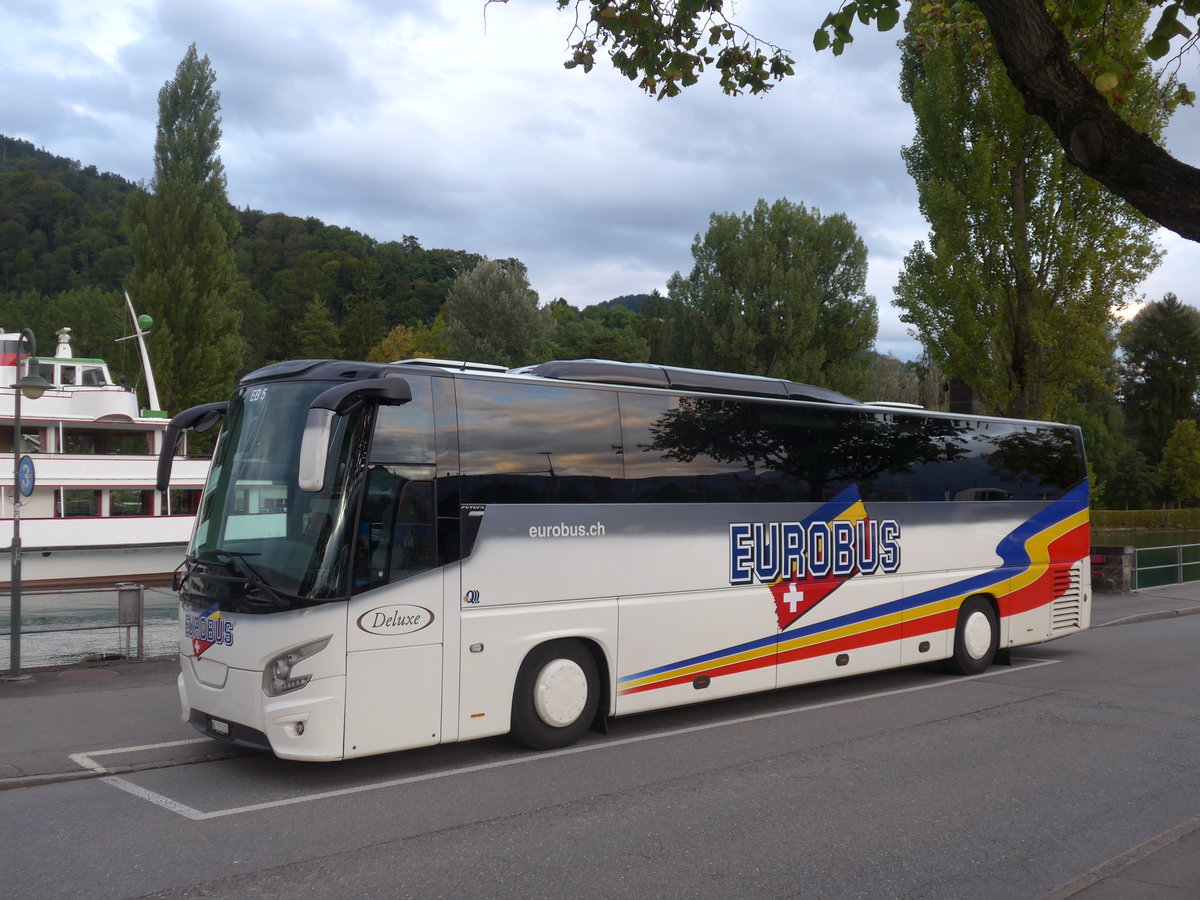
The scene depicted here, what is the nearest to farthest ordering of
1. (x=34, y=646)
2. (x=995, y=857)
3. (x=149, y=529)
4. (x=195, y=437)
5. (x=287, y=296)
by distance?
(x=995, y=857) → (x=34, y=646) → (x=149, y=529) → (x=195, y=437) → (x=287, y=296)

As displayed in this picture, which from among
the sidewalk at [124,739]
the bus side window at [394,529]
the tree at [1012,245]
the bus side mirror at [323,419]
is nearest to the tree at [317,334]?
the tree at [1012,245]

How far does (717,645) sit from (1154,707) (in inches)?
184

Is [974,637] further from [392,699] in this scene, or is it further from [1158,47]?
[1158,47]

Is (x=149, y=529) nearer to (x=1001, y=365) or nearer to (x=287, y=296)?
(x=1001, y=365)

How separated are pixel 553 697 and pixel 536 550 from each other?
1229mm

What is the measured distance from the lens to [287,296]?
3297 inches

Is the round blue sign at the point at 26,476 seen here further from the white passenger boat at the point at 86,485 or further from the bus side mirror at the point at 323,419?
the white passenger boat at the point at 86,485

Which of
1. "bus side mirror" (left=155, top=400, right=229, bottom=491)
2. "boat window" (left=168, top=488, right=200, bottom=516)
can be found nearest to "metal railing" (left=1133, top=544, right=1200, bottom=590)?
"bus side mirror" (left=155, top=400, right=229, bottom=491)

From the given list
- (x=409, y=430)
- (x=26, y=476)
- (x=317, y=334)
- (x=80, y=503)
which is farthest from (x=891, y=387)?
(x=409, y=430)

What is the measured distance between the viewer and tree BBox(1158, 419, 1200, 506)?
2404 inches

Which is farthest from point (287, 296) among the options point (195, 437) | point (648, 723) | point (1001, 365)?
point (648, 723)

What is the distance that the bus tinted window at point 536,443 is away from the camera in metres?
8.15

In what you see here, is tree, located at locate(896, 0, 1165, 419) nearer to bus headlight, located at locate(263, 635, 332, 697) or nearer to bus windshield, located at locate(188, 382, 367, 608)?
bus windshield, located at locate(188, 382, 367, 608)

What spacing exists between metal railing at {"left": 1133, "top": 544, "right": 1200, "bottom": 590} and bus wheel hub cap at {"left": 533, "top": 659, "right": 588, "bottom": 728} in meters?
18.6
